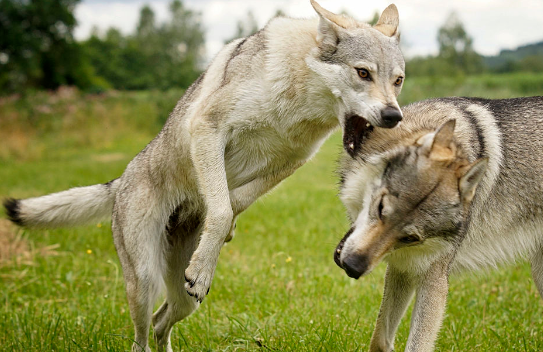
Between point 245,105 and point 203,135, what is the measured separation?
35cm

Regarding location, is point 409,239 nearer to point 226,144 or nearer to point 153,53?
point 226,144

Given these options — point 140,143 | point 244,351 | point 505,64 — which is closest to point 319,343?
point 244,351

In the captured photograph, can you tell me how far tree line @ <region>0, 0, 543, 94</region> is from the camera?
23562 mm

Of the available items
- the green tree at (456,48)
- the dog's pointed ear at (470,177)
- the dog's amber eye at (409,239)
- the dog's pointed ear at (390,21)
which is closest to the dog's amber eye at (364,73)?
the dog's pointed ear at (390,21)

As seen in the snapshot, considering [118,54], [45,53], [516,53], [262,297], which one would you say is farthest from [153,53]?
[262,297]

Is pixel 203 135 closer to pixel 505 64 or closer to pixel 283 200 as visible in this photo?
pixel 283 200

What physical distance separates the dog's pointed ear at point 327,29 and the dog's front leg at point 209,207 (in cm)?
94

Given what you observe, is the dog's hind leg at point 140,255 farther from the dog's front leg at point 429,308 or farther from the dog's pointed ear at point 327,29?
the dog's front leg at point 429,308

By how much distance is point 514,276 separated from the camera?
17.7 ft

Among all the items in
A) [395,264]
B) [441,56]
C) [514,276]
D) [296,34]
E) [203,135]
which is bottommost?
[441,56]

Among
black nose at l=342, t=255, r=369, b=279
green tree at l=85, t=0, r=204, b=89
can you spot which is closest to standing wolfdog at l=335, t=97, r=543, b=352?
black nose at l=342, t=255, r=369, b=279

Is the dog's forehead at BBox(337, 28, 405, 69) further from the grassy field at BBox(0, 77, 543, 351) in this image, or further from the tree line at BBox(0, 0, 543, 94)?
the tree line at BBox(0, 0, 543, 94)

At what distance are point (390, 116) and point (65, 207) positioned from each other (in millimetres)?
2670

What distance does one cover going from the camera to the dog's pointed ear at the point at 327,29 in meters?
3.41
